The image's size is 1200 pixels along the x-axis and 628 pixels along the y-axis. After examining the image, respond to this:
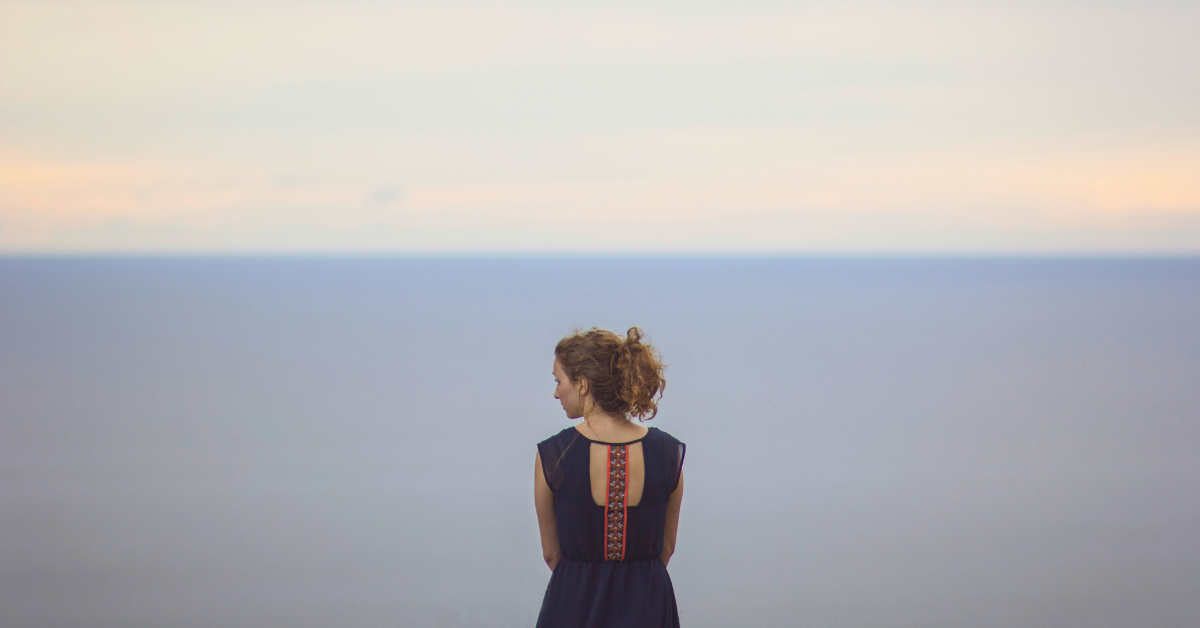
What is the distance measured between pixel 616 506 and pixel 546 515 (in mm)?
143

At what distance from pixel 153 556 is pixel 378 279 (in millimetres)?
16505

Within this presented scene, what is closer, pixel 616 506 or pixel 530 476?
pixel 616 506

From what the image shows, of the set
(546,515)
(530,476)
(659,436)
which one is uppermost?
(530,476)

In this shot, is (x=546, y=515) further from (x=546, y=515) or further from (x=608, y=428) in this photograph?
(x=608, y=428)

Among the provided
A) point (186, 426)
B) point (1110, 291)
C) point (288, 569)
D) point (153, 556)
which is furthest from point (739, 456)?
point (1110, 291)


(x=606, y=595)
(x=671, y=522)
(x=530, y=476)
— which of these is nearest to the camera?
(x=606, y=595)

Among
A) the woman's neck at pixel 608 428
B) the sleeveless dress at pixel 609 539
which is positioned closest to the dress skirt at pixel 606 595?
the sleeveless dress at pixel 609 539

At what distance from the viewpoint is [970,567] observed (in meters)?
3.38

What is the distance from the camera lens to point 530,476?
14.4 ft

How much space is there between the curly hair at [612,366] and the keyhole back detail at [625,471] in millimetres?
69

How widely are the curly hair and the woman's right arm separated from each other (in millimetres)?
172

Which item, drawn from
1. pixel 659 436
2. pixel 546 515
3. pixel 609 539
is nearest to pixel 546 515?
pixel 546 515

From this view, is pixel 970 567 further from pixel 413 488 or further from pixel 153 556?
pixel 153 556

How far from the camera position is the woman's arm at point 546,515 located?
172cm
